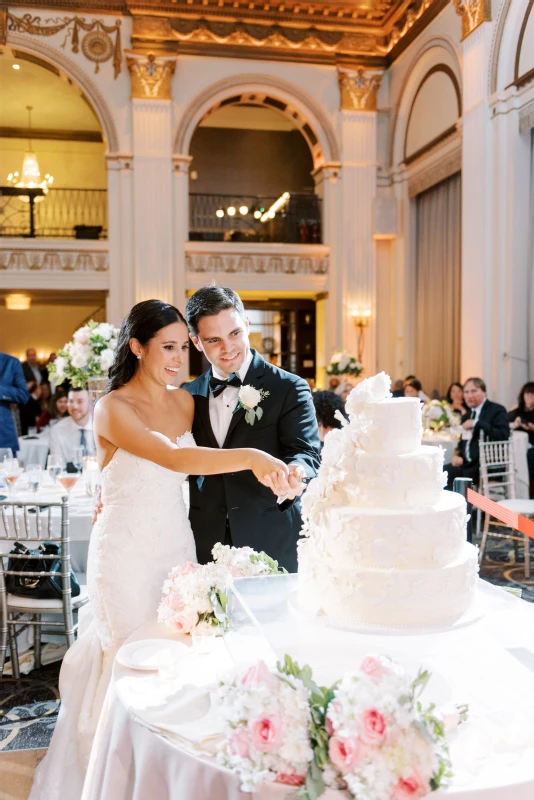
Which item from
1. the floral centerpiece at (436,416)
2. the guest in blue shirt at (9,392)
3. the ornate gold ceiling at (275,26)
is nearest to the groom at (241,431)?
the guest in blue shirt at (9,392)

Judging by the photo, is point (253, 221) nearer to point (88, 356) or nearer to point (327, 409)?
point (88, 356)

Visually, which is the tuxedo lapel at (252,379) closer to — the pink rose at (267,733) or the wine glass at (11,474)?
the pink rose at (267,733)

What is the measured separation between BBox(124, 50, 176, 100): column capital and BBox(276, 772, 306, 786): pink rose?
41.5ft

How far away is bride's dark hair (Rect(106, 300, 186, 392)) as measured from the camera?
260cm

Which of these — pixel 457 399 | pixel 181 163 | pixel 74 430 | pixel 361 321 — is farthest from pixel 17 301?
pixel 74 430

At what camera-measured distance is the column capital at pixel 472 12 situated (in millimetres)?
9688

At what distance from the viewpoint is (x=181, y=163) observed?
12859mm

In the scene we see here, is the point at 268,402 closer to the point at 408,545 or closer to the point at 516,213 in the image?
the point at 408,545

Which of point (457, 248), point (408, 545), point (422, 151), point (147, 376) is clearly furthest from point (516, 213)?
point (408, 545)

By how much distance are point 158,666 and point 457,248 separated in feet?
36.4

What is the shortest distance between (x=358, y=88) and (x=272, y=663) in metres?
13.3

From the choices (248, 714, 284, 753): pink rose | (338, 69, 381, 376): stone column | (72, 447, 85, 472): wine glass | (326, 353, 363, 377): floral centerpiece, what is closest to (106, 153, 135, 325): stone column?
(338, 69, 381, 376): stone column

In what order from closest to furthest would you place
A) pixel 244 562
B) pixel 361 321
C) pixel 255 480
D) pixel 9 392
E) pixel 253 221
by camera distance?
pixel 244 562 → pixel 255 480 → pixel 9 392 → pixel 361 321 → pixel 253 221

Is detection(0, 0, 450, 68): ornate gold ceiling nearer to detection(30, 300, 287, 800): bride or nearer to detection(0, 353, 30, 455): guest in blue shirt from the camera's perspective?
detection(0, 353, 30, 455): guest in blue shirt
